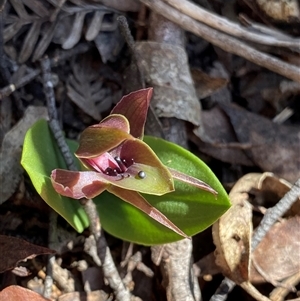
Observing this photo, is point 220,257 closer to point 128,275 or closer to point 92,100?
point 128,275

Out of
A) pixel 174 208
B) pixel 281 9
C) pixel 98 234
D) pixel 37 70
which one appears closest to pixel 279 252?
pixel 174 208

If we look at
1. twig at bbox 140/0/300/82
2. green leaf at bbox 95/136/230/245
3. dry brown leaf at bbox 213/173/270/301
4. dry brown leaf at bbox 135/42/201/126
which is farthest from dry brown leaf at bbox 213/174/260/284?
twig at bbox 140/0/300/82

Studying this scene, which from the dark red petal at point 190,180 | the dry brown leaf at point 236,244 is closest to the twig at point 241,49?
the dry brown leaf at point 236,244

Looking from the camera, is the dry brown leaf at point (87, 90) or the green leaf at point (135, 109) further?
the dry brown leaf at point (87, 90)

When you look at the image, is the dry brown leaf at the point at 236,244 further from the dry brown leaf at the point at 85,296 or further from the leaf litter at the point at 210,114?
the dry brown leaf at the point at 85,296

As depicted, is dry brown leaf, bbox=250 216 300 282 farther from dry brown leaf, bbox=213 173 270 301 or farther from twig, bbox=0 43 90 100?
twig, bbox=0 43 90 100

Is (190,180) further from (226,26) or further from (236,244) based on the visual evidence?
(226,26)
